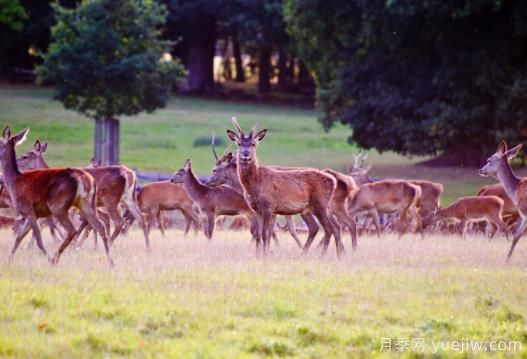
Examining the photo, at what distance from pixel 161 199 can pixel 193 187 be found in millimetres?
1922

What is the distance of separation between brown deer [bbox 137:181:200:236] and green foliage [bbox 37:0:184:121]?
596 inches

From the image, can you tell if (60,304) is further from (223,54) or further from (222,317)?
(223,54)

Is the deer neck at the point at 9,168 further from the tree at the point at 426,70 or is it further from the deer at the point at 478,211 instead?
the tree at the point at 426,70

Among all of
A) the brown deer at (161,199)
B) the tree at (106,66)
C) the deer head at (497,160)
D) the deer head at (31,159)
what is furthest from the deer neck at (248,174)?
the tree at (106,66)

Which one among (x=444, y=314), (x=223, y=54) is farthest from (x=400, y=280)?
(x=223, y=54)

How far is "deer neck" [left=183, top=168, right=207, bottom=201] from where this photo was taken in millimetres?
19689

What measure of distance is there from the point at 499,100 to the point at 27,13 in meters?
28.4

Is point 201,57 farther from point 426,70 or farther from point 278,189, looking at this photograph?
point 278,189

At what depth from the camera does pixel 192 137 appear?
1797 inches

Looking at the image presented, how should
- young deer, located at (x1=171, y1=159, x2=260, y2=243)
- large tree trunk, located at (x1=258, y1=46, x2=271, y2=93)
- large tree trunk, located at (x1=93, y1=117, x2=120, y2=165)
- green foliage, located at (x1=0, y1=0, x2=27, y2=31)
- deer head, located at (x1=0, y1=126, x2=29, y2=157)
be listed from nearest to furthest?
deer head, located at (x1=0, y1=126, x2=29, y2=157) < young deer, located at (x1=171, y1=159, x2=260, y2=243) < large tree trunk, located at (x1=93, y1=117, x2=120, y2=165) < green foliage, located at (x1=0, y1=0, x2=27, y2=31) < large tree trunk, located at (x1=258, y1=46, x2=271, y2=93)

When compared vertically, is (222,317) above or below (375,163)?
above

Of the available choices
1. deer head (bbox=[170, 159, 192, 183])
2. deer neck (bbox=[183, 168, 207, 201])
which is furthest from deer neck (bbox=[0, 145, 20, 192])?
deer head (bbox=[170, 159, 192, 183])

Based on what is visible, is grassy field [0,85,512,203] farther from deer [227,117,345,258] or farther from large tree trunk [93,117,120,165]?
deer [227,117,345,258]

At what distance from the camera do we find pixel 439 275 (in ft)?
43.9
